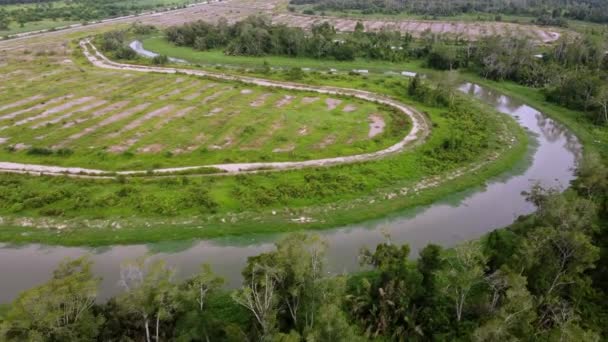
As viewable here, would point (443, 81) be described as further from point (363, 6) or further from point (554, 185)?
point (363, 6)

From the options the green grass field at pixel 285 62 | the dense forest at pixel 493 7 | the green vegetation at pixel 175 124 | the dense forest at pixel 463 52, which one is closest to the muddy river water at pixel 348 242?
the green vegetation at pixel 175 124

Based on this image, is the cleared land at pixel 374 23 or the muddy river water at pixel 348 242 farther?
the cleared land at pixel 374 23

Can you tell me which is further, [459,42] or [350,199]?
[459,42]

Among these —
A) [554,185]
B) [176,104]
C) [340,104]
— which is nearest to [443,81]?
[340,104]

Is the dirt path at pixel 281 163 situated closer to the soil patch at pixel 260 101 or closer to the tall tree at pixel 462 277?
the soil patch at pixel 260 101

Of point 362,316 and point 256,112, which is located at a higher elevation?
point 256,112

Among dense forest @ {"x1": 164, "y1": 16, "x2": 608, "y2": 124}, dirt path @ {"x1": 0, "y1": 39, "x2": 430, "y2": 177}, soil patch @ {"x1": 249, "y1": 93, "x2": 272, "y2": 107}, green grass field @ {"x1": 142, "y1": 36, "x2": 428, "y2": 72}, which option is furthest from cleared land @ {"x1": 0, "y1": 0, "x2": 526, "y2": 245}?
green grass field @ {"x1": 142, "y1": 36, "x2": 428, "y2": 72}
